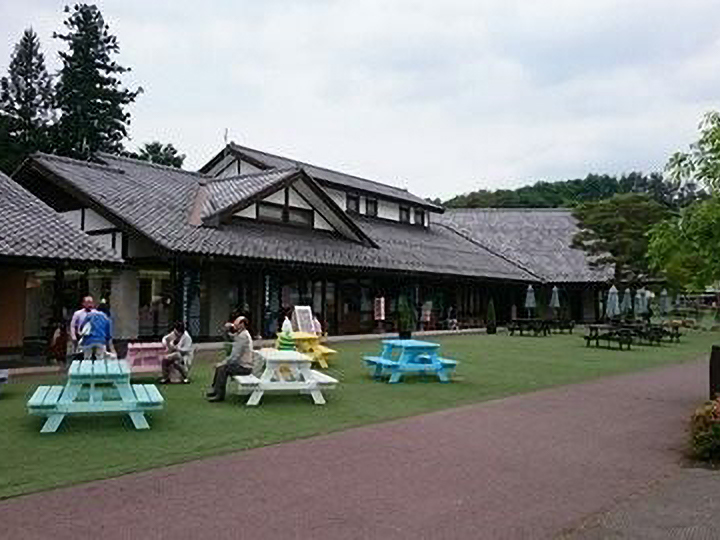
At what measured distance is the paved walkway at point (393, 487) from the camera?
502 centimetres

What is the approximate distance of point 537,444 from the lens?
8008 millimetres

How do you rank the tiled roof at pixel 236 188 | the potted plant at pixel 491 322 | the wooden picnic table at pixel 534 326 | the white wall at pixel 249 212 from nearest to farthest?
the tiled roof at pixel 236 188 → the white wall at pixel 249 212 → the wooden picnic table at pixel 534 326 → the potted plant at pixel 491 322

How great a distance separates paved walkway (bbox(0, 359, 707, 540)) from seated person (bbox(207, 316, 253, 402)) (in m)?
2.71

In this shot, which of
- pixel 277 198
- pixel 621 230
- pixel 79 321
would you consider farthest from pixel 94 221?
pixel 621 230

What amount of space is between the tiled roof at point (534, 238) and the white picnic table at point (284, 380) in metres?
27.7

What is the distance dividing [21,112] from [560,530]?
158 ft

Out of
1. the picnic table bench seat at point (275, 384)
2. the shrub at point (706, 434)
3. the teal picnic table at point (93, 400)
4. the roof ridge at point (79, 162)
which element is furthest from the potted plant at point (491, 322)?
the teal picnic table at point (93, 400)

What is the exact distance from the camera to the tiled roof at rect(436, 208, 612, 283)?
122ft

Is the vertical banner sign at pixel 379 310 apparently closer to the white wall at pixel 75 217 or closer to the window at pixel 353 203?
the window at pixel 353 203

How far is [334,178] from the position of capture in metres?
31.9

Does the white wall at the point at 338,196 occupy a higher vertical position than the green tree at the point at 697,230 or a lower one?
higher

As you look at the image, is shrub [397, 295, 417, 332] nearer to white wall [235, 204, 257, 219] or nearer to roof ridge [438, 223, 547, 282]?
white wall [235, 204, 257, 219]

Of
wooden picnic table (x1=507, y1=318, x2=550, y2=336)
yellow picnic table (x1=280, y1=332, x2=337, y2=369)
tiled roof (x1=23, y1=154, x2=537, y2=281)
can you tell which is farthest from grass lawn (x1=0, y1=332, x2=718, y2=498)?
wooden picnic table (x1=507, y1=318, x2=550, y2=336)

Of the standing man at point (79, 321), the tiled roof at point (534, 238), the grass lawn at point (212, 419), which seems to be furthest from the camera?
the tiled roof at point (534, 238)
